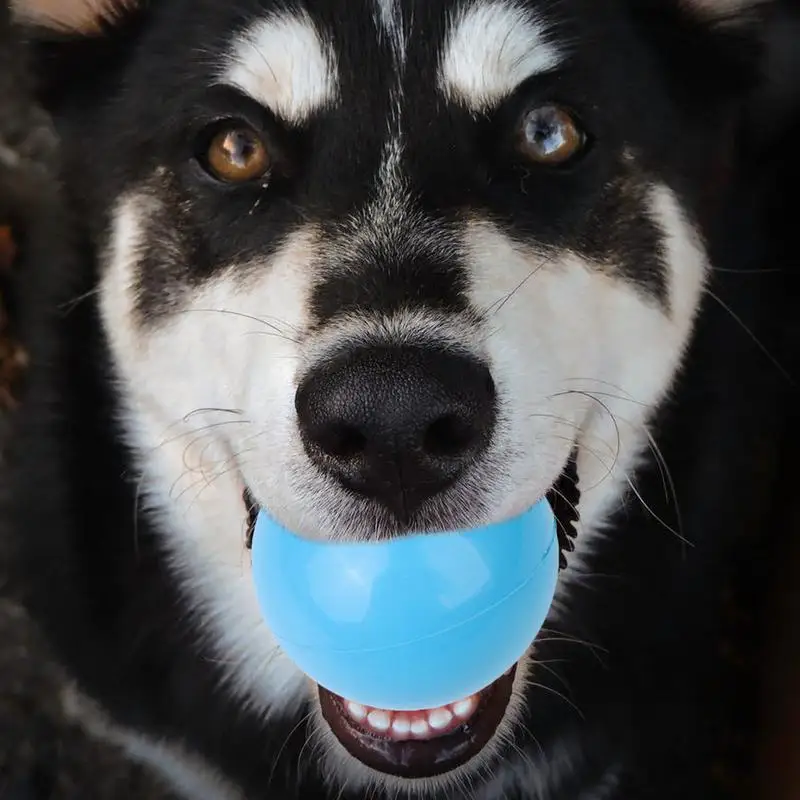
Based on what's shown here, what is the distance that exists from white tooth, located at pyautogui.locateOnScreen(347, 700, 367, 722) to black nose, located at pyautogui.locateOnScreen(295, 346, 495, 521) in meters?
0.33

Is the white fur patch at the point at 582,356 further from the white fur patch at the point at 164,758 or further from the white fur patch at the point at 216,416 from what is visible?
the white fur patch at the point at 164,758

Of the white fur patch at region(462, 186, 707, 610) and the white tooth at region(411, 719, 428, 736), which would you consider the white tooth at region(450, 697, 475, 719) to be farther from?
the white fur patch at region(462, 186, 707, 610)

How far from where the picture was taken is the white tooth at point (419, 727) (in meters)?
1.18

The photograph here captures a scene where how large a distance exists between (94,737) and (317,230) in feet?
3.81

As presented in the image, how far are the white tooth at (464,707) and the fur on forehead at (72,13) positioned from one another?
2.98 ft

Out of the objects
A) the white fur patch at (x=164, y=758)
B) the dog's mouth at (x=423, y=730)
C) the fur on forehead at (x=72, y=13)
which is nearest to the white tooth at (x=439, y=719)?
the dog's mouth at (x=423, y=730)

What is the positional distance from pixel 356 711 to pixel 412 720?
67mm

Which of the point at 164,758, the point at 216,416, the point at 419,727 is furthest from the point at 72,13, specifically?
the point at 164,758

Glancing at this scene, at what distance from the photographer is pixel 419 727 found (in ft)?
3.88

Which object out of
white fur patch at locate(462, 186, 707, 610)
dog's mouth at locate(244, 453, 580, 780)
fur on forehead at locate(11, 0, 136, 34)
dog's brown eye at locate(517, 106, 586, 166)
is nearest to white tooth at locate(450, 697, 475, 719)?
dog's mouth at locate(244, 453, 580, 780)

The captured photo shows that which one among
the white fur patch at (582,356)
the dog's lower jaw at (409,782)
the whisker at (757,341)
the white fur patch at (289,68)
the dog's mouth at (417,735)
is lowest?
the dog's lower jaw at (409,782)

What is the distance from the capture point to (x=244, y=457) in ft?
3.56

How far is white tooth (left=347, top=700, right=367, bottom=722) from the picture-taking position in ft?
3.93

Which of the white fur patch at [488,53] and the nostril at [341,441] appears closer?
the nostril at [341,441]
